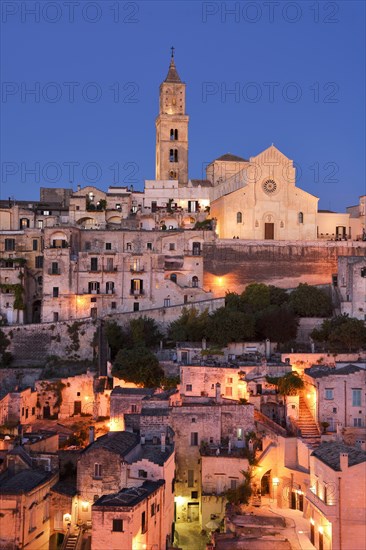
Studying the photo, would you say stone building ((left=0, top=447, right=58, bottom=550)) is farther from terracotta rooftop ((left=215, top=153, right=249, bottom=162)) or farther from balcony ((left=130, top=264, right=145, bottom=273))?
terracotta rooftop ((left=215, top=153, right=249, bottom=162))

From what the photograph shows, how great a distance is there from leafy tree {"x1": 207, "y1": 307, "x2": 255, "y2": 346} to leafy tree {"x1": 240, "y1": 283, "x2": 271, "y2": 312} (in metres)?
3.09

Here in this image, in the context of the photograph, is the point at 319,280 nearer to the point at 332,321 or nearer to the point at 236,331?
the point at 332,321

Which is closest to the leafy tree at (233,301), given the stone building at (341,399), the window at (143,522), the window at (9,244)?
the stone building at (341,399)

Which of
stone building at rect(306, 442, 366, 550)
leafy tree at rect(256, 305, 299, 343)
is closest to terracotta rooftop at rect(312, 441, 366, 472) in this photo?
stone building at rect(306, 442, 366, 550)

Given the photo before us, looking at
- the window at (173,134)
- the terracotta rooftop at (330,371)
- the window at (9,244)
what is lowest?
the terracotta rooftop at (330,371)

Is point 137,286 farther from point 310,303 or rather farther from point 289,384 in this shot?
point 289,384

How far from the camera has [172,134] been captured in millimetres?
59281

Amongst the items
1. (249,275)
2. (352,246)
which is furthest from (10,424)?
(352,246)

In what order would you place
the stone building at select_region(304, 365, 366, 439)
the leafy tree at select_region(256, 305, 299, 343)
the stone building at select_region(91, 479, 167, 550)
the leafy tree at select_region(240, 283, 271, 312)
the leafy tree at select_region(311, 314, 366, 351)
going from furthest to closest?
the leafy tree at select_region(240, 283, 271, 312) → the leafy tree at select_region(256, 305, 299, 343) → the leafy tree at select_region(311, 314, 366, 351) → the stone building at select_region(304, 365, 366, 439) → the stone building at select_region(91, 479, 167, 550)

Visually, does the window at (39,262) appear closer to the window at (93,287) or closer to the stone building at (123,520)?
the window at (93,287)

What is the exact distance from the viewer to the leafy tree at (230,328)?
112ft

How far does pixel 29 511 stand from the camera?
21.0 m

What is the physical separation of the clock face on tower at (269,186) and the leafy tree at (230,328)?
15505mm

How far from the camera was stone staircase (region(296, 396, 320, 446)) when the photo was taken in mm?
26703
